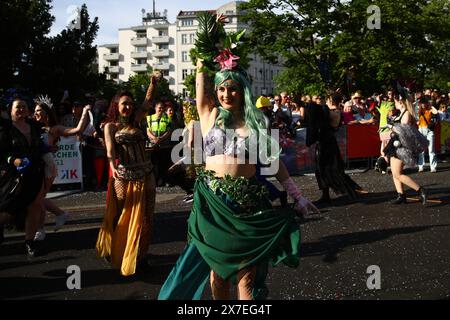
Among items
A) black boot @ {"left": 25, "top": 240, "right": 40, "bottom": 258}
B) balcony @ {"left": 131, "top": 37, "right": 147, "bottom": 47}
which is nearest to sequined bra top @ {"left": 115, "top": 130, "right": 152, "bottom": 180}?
black boot @ {"left": 25, "top": 240, "right": 40, "bottom": 258}

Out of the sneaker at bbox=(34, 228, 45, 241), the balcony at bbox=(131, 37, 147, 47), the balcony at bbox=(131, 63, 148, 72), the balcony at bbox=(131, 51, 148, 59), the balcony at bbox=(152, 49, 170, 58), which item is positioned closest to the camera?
the sneaker at bbox=(34, 228, 45, 241)

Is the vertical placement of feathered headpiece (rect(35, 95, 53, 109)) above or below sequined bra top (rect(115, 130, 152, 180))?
above

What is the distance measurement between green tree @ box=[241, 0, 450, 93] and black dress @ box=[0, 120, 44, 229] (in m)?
24.0

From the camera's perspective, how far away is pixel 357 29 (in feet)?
103

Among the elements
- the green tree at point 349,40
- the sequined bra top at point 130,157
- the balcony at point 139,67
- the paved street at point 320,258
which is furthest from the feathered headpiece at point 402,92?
the balcony at point 139,67

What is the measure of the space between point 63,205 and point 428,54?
28.6m

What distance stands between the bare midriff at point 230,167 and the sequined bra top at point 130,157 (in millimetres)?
2080

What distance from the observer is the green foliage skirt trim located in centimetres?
338

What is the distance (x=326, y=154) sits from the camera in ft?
31.2

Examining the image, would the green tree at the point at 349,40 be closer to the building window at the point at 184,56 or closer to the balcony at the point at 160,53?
the building window at the point at 184,56

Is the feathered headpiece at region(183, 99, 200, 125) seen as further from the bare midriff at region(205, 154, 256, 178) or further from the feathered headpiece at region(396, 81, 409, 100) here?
the bare midriff at region(205, 154, 256, 178)

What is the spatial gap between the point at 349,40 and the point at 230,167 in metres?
28.7

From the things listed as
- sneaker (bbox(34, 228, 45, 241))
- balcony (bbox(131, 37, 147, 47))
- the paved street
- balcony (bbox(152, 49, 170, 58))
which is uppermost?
balcony (bbox(131, 37, 147, 47))

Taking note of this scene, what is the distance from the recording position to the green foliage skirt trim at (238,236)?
11.1 ft
